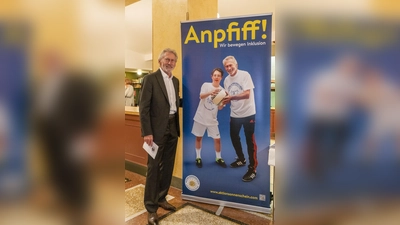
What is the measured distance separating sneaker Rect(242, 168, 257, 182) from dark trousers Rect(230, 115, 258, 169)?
46 millimetres

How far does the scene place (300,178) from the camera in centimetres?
43

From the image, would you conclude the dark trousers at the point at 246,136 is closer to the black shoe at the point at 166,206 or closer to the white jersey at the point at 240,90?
the white jersey at the point at 240,90

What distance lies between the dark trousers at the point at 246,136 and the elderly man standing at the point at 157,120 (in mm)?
610

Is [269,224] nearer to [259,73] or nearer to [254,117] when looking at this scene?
[254,117]

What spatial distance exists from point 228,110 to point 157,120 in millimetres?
704

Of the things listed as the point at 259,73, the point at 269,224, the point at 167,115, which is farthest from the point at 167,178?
the point at 259,73

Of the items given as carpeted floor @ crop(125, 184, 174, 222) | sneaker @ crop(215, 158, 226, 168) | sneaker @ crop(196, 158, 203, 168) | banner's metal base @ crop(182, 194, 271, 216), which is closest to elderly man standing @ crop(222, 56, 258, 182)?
sneaker @ crop(215, 158, 226, 168)

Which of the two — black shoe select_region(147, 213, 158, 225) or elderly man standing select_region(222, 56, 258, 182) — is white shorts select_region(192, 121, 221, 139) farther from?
black shoe select_region(147, 213, 158, 225)

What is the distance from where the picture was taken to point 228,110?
7.54 feet

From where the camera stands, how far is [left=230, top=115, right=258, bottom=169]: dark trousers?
2233 mm

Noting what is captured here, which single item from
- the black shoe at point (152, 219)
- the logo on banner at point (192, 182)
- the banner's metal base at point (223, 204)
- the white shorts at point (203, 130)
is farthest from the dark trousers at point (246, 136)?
the black shoe at point (152, 219)

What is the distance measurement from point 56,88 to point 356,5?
0.50 m

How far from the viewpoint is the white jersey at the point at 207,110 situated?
2340 millimetres

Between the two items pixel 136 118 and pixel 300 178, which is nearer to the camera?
pixel 300 178
